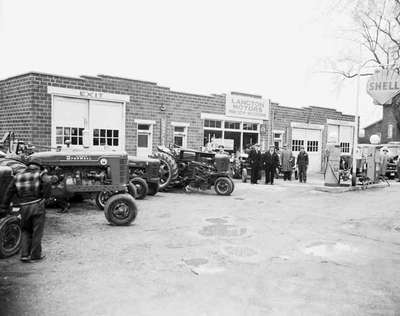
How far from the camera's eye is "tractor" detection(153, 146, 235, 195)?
14.2m

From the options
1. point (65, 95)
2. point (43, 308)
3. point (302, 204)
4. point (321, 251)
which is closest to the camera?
point (43, 308)

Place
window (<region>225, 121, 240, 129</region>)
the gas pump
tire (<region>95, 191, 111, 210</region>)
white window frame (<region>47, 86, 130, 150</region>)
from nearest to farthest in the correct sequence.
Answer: tire (<region>95, 191, 111, 210</region>) < white window frame (<region>47, 86, 130, 150</region>) < the gas pump < window (<region>225, 121, 240, 129</region>)

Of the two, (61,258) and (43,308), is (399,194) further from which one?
(43,308)

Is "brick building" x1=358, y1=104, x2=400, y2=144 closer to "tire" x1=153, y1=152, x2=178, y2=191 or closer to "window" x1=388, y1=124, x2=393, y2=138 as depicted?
"window" x1=388, y1=124, x2=393, y2=138

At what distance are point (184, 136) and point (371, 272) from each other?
14.7m

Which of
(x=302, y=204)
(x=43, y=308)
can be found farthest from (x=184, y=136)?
(x=43, y=308)

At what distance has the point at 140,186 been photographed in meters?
12.2

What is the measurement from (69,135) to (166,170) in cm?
445

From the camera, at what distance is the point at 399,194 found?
53.2ft

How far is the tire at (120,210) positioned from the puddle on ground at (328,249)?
3364mm

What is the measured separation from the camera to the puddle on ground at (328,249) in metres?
6.81

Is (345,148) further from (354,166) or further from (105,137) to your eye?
(105,137)

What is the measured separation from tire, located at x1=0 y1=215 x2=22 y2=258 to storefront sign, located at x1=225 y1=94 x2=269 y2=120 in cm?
1640

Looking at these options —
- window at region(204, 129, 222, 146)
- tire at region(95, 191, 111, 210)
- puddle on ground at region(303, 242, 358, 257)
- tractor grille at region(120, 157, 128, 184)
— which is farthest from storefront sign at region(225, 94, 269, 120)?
puddle on ground at region(303, 242, 358, 257)
